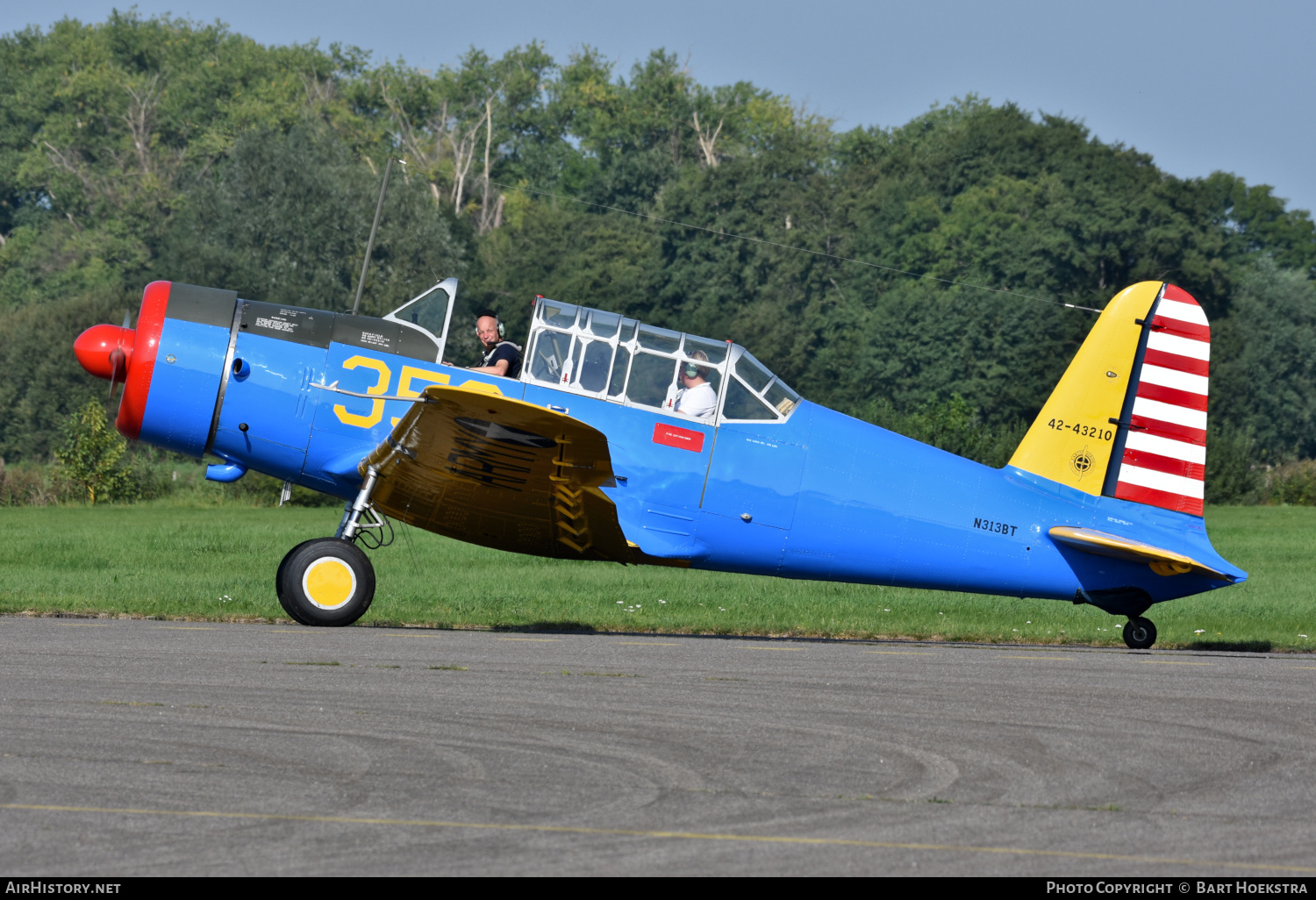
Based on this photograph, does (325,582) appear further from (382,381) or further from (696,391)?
(696,391)

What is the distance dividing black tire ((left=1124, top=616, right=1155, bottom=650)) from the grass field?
1328 millimetres

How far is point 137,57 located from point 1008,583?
327 ft

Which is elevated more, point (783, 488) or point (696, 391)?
point (696, 391)

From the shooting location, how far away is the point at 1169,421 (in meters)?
12.2

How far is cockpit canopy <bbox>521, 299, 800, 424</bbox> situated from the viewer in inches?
439

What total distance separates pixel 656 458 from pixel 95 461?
27.2m

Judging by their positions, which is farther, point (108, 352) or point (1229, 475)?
point (1229, 475)

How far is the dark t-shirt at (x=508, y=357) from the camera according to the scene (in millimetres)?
11336

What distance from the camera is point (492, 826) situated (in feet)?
16.9

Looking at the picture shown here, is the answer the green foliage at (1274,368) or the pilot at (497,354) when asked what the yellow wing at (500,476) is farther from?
the green foliage at (1274,368)

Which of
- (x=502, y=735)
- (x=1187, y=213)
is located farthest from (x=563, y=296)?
(x=502, y=735)

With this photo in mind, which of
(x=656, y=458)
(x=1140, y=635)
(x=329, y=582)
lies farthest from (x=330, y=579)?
(x=1140, y=635)
